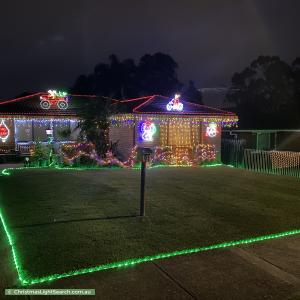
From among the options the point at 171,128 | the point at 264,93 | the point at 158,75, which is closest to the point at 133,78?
the point at 158,75

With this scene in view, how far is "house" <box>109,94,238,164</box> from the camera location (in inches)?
684

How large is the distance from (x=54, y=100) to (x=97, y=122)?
6303 mm

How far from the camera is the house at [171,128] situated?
1738 centimetres

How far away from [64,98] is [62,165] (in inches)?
299

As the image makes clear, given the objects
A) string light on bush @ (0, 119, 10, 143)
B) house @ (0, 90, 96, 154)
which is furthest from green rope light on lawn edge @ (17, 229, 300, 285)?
string light on bush @ (0, 119, 10, 143)

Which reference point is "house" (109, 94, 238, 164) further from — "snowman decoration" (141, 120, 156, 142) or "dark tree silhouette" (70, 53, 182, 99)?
"dark tree silhouette" (70, 53, 182, 99)

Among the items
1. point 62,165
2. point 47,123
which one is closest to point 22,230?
point 62,165

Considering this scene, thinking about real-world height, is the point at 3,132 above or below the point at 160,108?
below

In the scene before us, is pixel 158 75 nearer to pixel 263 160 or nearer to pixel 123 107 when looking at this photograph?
pixel 123 107

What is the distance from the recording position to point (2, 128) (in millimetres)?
21984

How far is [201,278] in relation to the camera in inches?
169

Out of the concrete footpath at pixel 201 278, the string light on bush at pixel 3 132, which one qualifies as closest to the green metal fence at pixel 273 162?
the concrete footpath at pixel 201 278

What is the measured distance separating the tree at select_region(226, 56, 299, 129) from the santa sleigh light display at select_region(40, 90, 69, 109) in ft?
42.9

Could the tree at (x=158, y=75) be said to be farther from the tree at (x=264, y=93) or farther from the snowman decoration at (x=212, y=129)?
the snowman decoration at (x=212, y=129)
